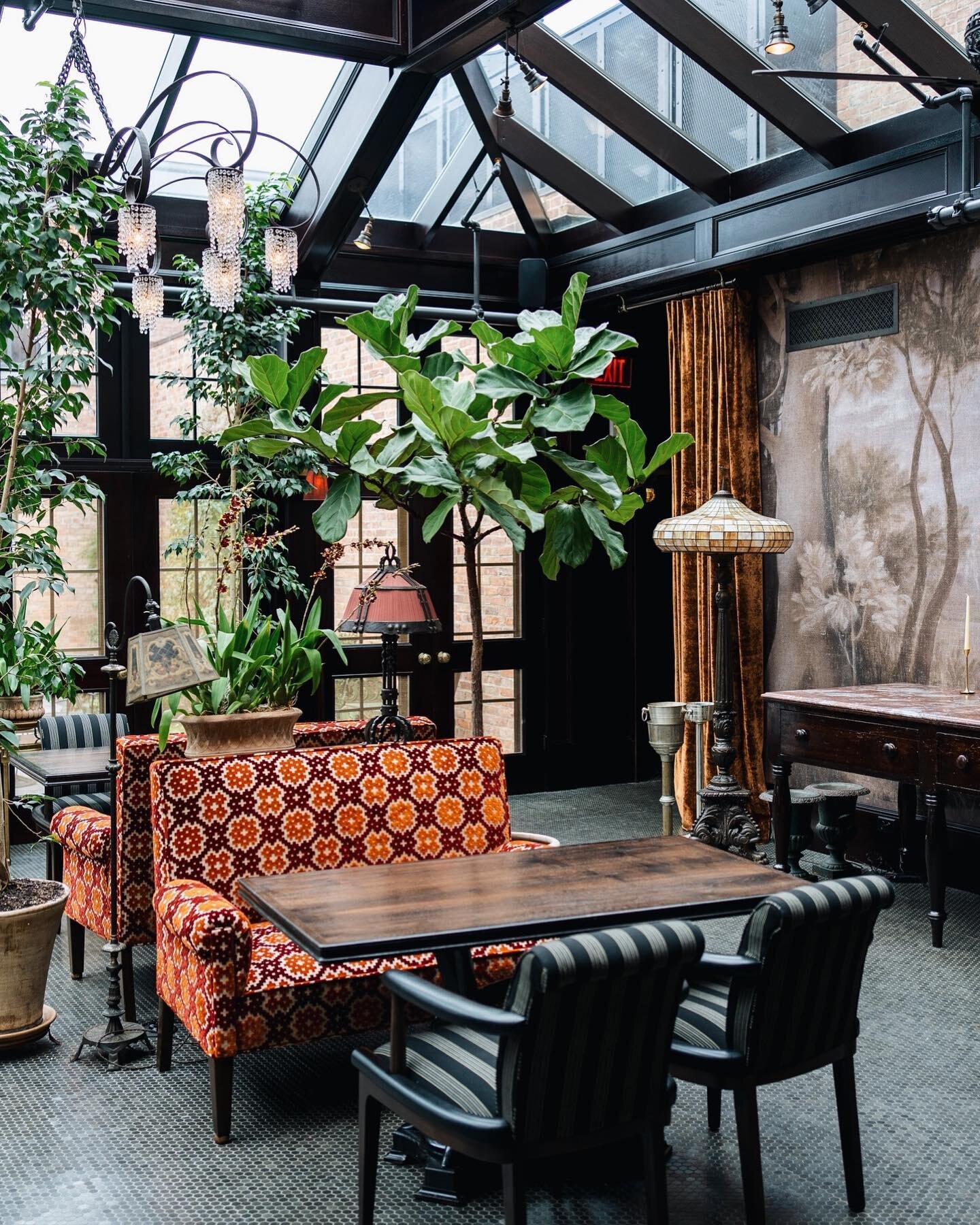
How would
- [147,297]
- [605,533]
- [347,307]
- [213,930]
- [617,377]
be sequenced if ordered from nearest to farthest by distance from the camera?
[213,930]
[605,533]
[147,297]
[347,307]
[617,377]

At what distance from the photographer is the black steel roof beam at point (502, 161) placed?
263 inches

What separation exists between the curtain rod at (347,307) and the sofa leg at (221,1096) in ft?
14.1

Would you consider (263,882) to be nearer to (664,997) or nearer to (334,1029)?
(334,1029)

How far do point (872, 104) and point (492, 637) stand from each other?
3.80 meters

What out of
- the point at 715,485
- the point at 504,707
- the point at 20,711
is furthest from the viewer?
the point at 504,707

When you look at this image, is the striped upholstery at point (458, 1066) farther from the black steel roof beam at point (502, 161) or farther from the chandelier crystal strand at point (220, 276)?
the black steel roof beam at point (502, 161)

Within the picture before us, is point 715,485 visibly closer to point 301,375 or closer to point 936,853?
point 936,853

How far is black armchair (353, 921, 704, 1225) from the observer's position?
7.57 ft

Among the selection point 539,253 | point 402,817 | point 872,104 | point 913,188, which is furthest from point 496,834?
point 539,253

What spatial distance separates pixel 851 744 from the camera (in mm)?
5176

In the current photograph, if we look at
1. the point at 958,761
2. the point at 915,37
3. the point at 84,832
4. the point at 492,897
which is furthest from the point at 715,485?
the point at 492,897

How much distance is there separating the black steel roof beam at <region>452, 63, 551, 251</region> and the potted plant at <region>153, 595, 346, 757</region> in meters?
2.97

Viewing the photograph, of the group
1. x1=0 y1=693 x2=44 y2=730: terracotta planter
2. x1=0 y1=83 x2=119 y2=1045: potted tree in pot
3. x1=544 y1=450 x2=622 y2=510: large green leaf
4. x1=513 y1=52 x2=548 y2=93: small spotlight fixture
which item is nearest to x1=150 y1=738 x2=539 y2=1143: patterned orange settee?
x1=0 y1=83 x2=119 y2=1045: potted tree in pot

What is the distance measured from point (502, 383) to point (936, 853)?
2458mm
